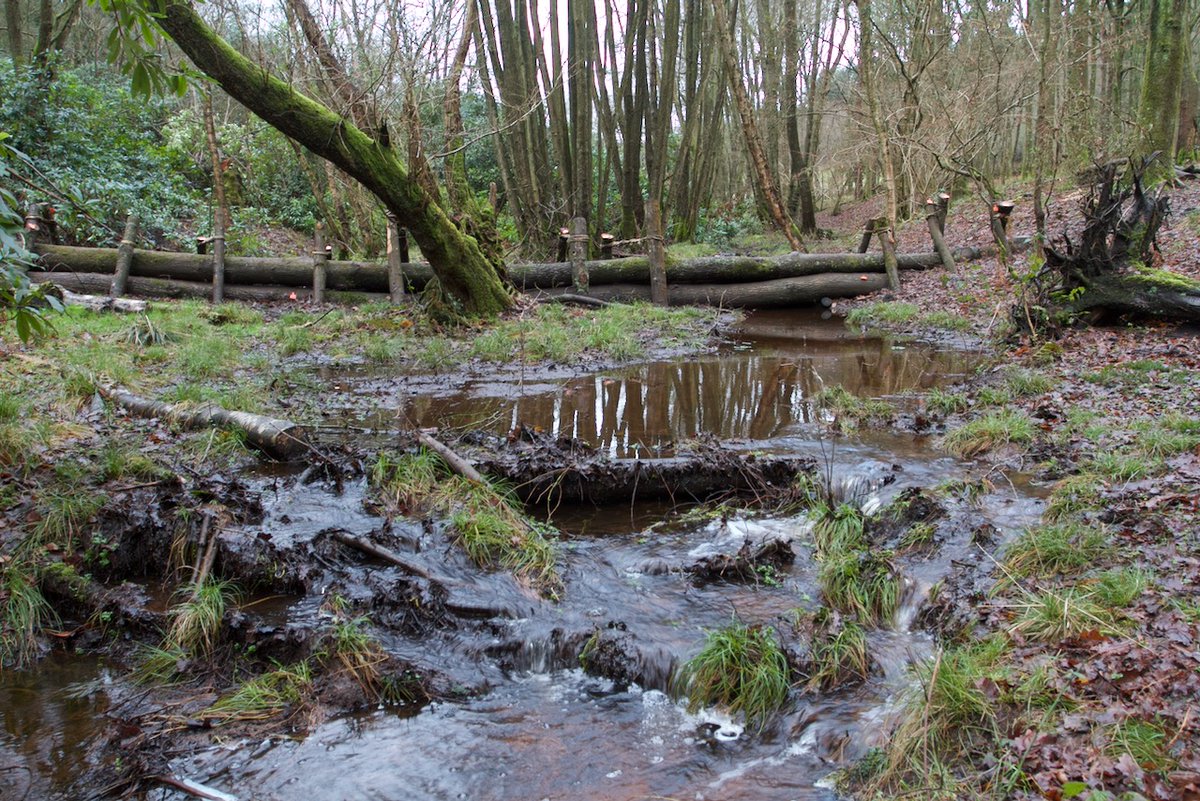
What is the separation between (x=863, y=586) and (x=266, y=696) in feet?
10.5

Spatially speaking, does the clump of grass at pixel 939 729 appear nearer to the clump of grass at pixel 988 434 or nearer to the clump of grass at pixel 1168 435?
the clump of grass at pixel 1168 435

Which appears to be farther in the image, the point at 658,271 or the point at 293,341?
the point at 658,271

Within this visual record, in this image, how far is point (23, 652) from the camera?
409cm

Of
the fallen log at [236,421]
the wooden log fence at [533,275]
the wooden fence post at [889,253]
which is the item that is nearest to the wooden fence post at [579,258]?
the wooden log fence at [533,275]

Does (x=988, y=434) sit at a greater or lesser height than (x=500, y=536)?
greater

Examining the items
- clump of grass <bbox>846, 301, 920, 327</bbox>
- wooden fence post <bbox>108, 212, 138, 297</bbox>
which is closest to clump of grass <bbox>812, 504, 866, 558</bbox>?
clump of grass <bbox>846, 301, 920, 327</bbox>

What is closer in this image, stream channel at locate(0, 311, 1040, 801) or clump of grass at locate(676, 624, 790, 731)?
stream channel at locate(0, 311, 1040, 801)

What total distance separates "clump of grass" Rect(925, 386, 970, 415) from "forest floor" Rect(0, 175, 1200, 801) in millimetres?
26

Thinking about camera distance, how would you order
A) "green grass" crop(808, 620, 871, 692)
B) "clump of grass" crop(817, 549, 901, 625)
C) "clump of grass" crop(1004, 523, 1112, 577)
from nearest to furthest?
"green grass" crop(808, 620, 871, 692) → "clump of grass" crop(1004, 523, 1112, 577) → "clump of grass" crop(817, 549, 901, 625)

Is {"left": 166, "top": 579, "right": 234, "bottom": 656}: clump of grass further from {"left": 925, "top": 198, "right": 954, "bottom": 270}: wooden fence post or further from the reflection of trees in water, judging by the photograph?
{"left": 925, "top": 198, "right": 954, "bottom": 270}: wooden fence post

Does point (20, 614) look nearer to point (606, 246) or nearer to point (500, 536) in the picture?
point (500, 536)

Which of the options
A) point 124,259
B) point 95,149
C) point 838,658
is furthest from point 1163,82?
point 95,149

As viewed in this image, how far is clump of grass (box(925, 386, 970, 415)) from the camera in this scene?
303 inches

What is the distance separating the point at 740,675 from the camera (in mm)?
3803
